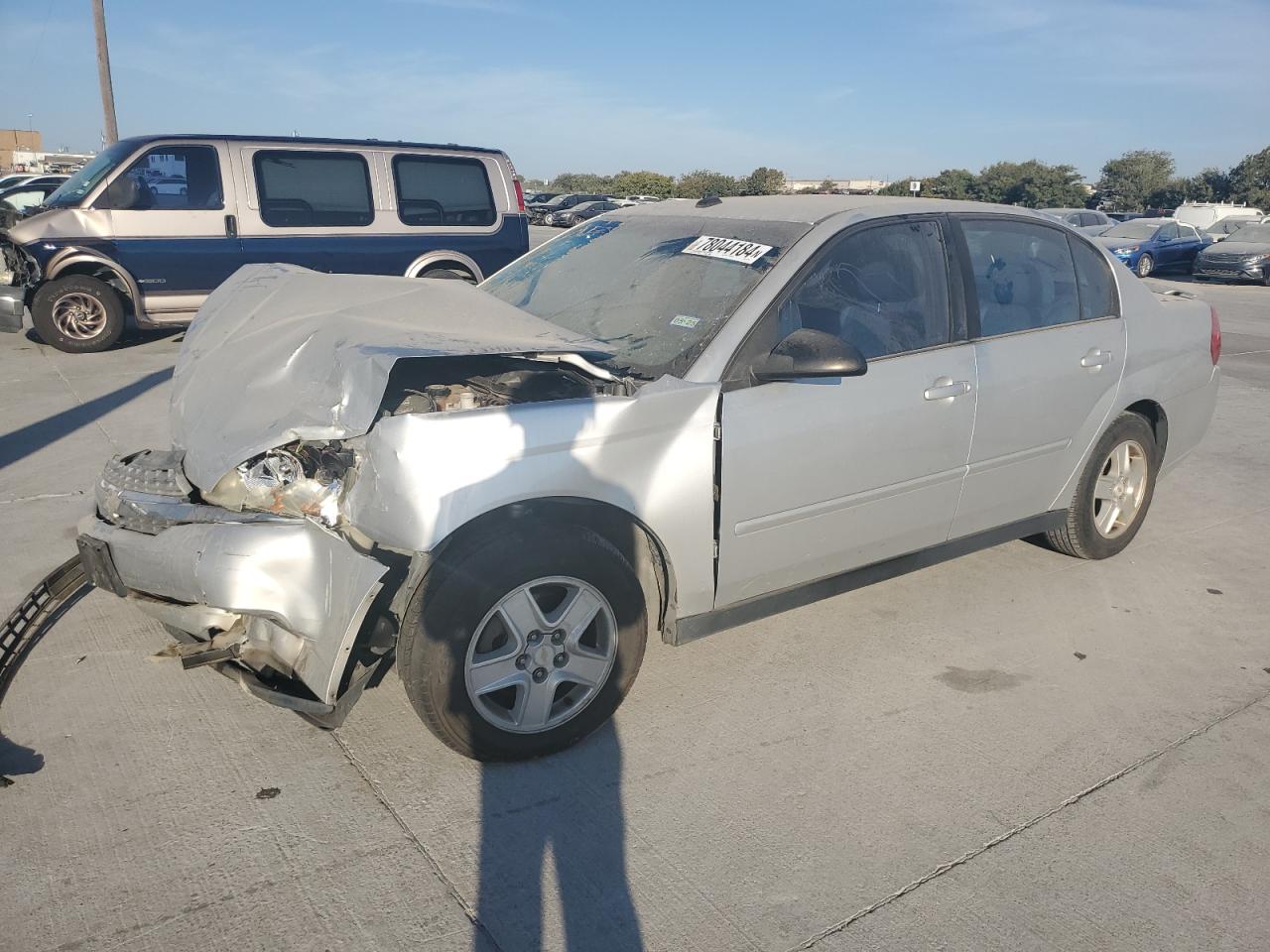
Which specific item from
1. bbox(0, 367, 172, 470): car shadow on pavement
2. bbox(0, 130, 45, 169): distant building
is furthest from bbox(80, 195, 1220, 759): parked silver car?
bbox(0, 130, 45, 169): distant building

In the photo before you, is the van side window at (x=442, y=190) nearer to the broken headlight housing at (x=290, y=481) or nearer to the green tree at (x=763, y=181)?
the broken headlight housing at (x=290, y=481)

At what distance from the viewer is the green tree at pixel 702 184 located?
142 ft

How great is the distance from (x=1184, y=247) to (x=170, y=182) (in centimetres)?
2252

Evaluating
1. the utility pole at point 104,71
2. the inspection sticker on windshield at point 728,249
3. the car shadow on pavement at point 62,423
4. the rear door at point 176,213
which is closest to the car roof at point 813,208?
the inspection sticker on windshield at point 728,249

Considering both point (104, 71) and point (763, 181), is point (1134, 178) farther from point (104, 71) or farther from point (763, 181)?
point (104, 71)

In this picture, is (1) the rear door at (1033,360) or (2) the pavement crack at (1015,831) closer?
(2) the pavement crack at (1015,831)

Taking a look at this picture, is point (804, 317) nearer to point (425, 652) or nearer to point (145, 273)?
point (425, 652)

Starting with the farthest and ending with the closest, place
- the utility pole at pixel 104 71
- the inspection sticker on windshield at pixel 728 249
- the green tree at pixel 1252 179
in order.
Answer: the green tree at pixel 1252 179, the utility pole at pixel 104 71, the inspection sticker on windshield at pixel 728 249

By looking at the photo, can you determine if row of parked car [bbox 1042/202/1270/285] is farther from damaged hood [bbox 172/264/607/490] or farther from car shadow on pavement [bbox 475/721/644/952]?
car shadow on pavement [bbox 475/721/644/952]

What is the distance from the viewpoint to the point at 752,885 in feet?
8.48

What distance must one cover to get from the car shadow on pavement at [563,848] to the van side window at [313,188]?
7.90m

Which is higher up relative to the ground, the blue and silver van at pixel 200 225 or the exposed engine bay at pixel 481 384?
the blue and silver van at pixel 200 225

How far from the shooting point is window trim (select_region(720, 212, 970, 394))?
3266 mm

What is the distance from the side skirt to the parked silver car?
1 cm
